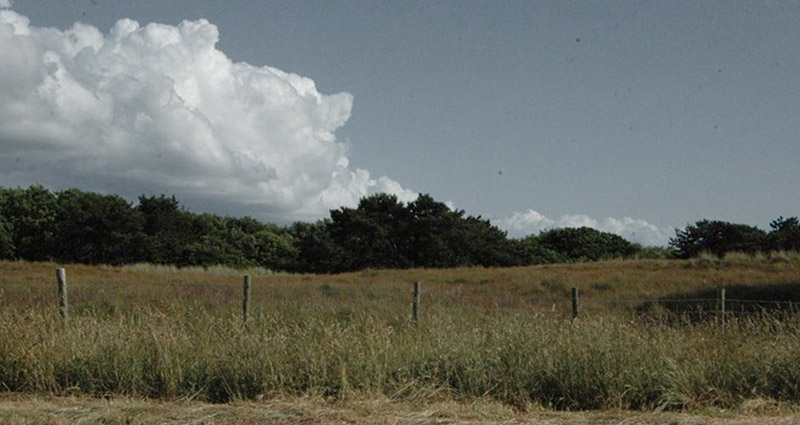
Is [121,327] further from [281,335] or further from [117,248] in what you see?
[117,248]

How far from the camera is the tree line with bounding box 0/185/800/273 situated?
191ft

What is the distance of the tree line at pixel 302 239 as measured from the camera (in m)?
58.2

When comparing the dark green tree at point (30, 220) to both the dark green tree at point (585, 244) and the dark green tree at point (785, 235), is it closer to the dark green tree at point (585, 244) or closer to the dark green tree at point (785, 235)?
the dark green tree at point (585, 244)

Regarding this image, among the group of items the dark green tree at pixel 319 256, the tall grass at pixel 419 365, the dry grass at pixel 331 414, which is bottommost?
the dry grass at pixel 331 414

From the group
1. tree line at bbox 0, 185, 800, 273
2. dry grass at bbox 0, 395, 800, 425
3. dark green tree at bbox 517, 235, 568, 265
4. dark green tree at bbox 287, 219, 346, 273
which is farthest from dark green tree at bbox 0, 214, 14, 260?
dry grass at bbox 0, 395, 800, 425

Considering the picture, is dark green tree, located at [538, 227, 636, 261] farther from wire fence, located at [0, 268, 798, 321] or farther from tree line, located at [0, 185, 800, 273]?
wire fence, located at [0, 268, 798, 321]

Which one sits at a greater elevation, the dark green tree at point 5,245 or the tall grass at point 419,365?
the dark green tree at point 5,245

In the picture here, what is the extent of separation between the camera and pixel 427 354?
8.86 m

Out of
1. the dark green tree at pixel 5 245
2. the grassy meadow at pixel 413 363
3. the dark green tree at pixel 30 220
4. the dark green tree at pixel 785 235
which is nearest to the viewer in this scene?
the grassy meadow at pixel 413 363

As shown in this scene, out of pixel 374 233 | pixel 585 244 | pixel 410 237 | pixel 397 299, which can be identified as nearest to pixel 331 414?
pixel 397 299

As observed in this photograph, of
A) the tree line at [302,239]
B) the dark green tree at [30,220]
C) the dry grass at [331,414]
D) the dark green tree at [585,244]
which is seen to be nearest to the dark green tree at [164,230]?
the tree line at [302,239]

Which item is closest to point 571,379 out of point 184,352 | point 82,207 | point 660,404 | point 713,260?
point 660,404

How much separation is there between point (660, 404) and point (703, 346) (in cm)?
156

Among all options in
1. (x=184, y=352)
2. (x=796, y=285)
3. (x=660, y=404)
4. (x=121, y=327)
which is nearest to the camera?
(x=660, y=404)
